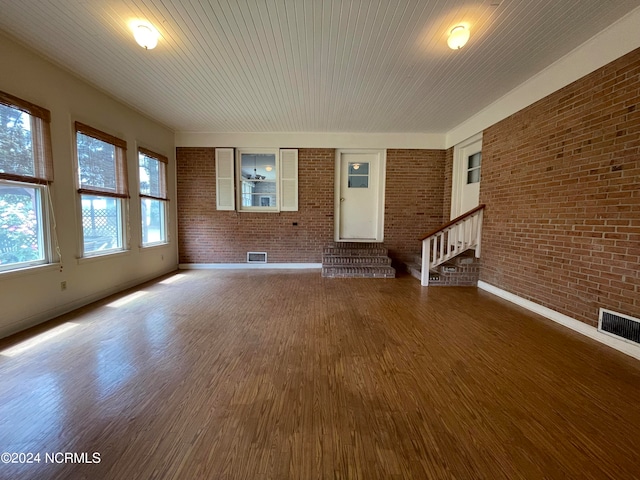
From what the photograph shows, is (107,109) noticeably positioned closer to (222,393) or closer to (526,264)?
(222,393)

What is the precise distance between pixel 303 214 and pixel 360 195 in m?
1.43

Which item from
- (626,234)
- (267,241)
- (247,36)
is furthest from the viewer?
(267,241)

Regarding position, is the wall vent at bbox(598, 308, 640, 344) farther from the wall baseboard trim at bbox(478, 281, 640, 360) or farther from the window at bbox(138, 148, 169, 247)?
the window at bbox(138, 148, 169, 247)

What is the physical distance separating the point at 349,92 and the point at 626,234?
348cm

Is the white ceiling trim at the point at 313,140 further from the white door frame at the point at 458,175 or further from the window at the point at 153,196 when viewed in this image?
the window at the point at 153,196

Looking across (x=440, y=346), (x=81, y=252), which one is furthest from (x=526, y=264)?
(x=81, y=252)

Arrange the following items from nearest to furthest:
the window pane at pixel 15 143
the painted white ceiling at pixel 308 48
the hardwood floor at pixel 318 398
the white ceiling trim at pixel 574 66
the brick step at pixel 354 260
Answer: the hardwood floor at pixel 318 398 → the painted white ceiling at pixel 308 48 → the white ceiling trim at pixel 574 66 → the window pane at pixel 15 143 → the brick step at pixel 354 260

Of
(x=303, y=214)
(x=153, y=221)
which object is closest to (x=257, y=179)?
(x=303, y=214)

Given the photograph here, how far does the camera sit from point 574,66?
9.25ft

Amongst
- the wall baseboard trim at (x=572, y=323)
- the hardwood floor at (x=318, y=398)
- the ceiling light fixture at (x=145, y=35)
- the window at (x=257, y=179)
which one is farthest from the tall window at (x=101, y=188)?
the wall baseboard trim at (x=572, y=323)

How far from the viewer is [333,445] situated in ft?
4.42

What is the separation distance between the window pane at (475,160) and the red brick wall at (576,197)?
0.85 meters

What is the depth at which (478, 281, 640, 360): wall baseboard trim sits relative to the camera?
2.32 metres

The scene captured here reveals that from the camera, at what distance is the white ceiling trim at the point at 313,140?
570 cm
